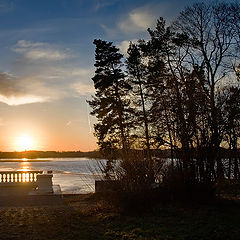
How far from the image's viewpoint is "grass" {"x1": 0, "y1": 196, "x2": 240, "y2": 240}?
24.3ft

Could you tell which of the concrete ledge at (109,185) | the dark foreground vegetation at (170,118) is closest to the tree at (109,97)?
the dark foreground vegetation at (170,118)

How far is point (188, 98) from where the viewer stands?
44.8ft

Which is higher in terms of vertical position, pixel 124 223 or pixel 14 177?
pixel 14 177

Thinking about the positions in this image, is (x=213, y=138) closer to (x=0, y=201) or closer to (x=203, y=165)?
(x=203, y=165)

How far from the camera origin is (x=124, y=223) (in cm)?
863

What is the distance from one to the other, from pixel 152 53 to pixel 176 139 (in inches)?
599

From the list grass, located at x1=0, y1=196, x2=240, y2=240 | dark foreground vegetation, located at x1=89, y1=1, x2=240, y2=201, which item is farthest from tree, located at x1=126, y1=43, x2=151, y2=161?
grass, located at x1=0, y1=196, x2=240, y2=240

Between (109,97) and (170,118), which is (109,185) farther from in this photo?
(109,97)

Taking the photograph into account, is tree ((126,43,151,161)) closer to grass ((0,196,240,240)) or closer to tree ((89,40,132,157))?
tree ((89,40,132,157))

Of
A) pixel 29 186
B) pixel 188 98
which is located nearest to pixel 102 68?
pixel 29 186

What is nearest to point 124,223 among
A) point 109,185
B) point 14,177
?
point 109,185

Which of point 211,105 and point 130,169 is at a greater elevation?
point 211,105

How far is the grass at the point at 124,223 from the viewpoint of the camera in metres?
7.39

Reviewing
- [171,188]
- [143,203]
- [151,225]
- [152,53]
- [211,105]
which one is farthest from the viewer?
[152,53]
